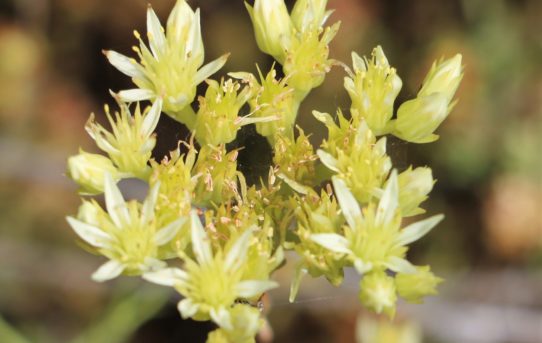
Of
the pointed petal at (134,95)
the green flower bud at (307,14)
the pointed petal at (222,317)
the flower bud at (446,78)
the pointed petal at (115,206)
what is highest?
the green flower bud at (307,14)

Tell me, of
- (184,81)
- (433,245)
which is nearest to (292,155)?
(184,81)

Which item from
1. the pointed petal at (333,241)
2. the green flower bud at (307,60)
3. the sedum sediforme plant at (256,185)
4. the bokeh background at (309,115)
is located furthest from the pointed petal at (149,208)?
the bokeh background at (309,115)

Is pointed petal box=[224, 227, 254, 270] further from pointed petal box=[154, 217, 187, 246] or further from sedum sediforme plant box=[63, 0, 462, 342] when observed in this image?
pointed petal box=[154, 217, 187, 246]

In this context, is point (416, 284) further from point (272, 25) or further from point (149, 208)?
point (272, 25)

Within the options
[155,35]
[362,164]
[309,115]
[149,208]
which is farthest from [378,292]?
[309,115]

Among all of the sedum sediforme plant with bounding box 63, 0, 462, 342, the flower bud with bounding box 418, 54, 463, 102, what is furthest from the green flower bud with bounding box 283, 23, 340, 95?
the flower bud with bounding box 418, 54, 463, 102

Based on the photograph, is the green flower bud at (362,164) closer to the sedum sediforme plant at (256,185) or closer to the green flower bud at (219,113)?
the sedum sediforme plant at (256,185)

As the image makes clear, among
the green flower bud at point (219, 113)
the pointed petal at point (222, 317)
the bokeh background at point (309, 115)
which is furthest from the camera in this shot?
the bokeh background at point (309, 115)
